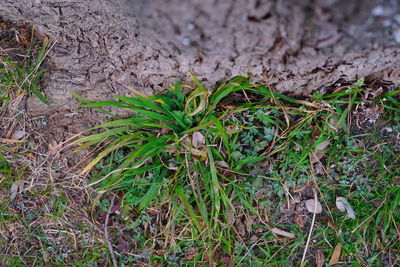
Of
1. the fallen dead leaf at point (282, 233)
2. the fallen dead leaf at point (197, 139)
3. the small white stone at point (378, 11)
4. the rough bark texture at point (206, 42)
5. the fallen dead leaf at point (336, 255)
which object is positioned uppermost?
the small white stone at point (378, 11)

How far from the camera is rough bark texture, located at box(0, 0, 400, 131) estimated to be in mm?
935

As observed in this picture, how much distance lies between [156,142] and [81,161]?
48 centimetres

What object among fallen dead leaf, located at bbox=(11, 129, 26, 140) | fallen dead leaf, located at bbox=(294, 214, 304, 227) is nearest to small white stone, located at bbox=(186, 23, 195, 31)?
fallen dead leaf, located at bbox=(294, 214, 304, 227)

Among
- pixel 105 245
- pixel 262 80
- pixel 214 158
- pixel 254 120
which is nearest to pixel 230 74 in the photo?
pixel 262 80

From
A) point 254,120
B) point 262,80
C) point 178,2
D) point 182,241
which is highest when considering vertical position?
point 178,2

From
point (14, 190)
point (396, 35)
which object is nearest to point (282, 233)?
point (396, 35)

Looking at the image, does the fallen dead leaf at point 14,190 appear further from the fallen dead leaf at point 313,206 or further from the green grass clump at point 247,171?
the fallen dead leaf at point 313,206

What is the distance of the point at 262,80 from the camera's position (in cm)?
162

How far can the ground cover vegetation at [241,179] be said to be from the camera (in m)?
1.70

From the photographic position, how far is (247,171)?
1.77 m

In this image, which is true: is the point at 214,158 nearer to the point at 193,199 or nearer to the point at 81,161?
the point at 193,199

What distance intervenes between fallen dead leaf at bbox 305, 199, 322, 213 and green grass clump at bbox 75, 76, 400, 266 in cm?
3

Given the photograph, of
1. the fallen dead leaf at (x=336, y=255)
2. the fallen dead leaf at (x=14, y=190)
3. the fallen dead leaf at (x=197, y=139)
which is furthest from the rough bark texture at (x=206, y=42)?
the fallen dead leaf at (x=336, y=255)

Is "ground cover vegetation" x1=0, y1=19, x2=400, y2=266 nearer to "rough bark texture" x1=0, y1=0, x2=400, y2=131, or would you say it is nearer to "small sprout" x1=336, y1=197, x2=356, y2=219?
"small sprout" x1=336, y1=197, x2=356, y2=219
